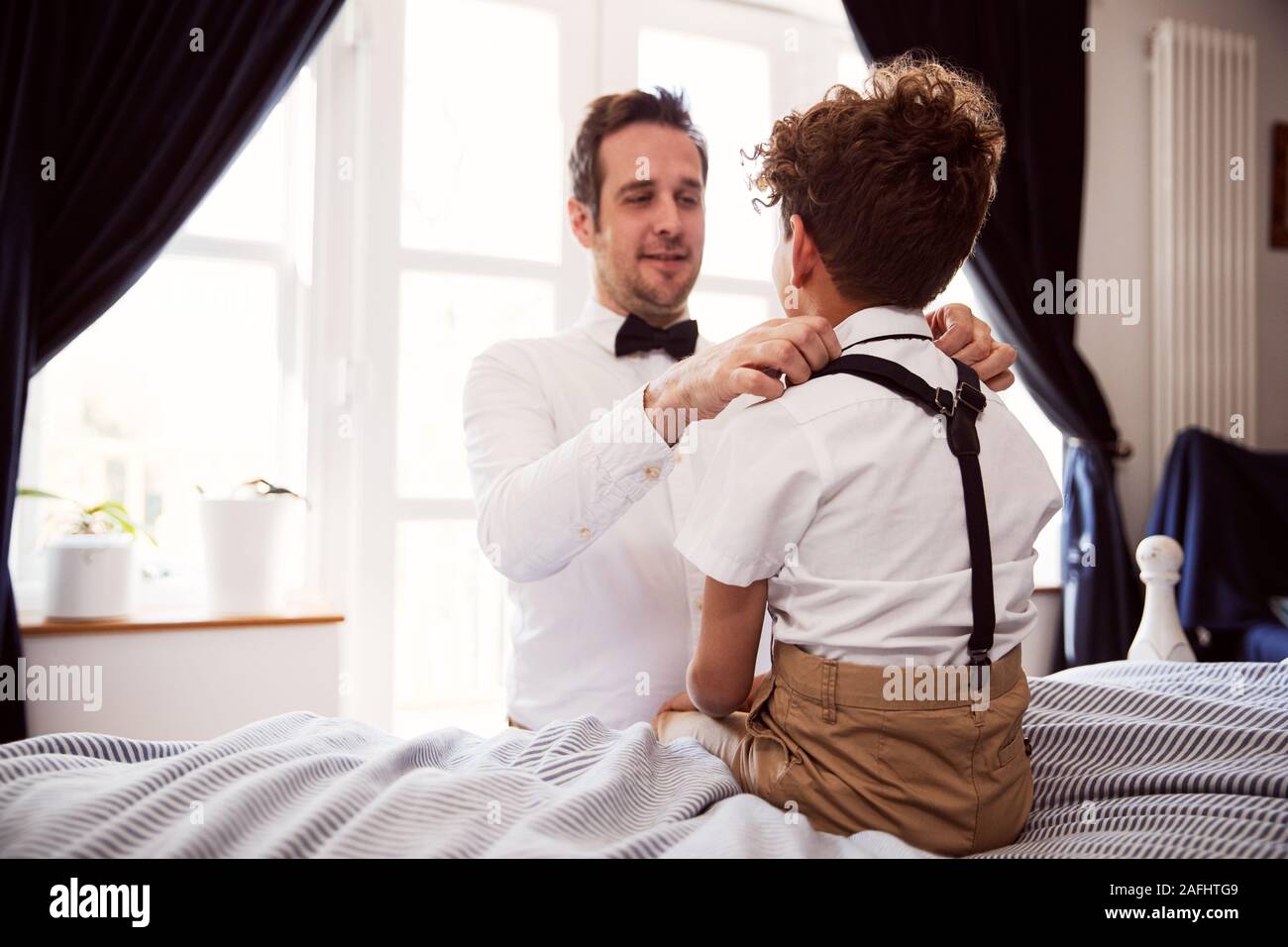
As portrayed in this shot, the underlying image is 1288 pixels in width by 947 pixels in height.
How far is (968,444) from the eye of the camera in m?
0.89

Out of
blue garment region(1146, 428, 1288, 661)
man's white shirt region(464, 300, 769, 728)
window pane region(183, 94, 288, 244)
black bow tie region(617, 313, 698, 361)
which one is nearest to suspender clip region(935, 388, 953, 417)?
man's white shirt region(464, 300, 769, 728)

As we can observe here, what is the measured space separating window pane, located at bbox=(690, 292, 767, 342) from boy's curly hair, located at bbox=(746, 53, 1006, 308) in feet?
6.76

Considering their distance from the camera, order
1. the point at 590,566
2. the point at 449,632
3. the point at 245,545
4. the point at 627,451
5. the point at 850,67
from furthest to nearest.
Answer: the point at 850,67 < the point at 449,632 < the point at 245,545 < the point at 590,566 < the point at 627,451

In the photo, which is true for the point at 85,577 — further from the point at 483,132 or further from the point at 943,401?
the point at 943,401

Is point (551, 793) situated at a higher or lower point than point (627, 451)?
lower

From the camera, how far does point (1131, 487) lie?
140 inches

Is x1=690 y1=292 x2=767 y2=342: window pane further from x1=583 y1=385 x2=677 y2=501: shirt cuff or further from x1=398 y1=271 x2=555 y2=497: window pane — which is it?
x1=583 y1=385 x2=677 y2=501: shirt cuff

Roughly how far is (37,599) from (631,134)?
1955 mm

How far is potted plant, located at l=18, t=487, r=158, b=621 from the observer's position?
213cm

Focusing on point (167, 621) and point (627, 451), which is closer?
point (627, 451)

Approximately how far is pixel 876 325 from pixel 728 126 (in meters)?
2.44

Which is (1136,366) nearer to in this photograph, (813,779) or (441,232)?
(441,232)

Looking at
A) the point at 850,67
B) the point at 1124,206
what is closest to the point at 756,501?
the point at 850,67

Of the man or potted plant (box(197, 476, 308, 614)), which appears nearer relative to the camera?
the man
